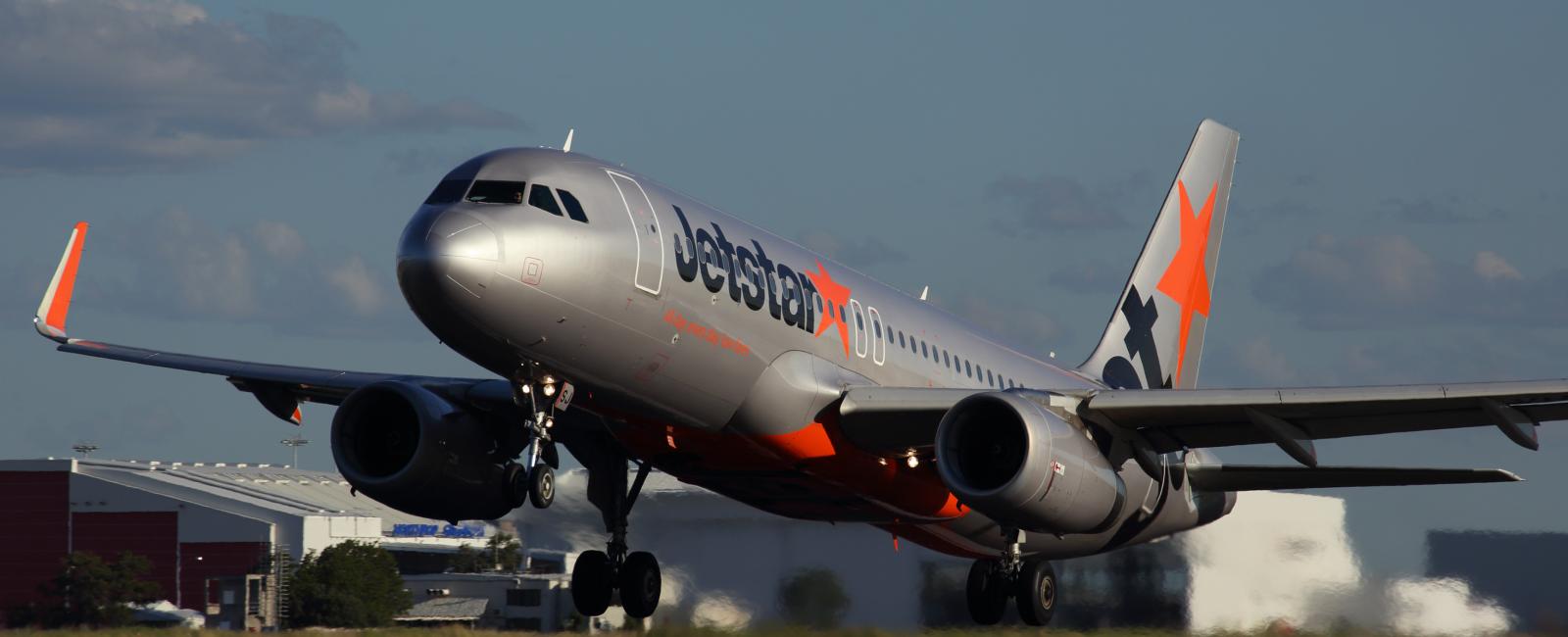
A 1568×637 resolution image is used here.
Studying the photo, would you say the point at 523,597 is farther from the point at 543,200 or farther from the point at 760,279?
the point at 543,200

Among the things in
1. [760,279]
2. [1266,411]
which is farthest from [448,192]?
[1266,411]

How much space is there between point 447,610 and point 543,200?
1180 inches

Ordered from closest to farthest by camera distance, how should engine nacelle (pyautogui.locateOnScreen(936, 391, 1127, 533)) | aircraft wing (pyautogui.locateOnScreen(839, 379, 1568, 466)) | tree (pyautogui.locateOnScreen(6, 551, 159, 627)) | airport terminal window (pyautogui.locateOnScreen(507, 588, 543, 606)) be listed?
engine nacelle (pyautogui.locateOnScreen(936, 391, 1127, 533)), aircraft wing (pyautogui.locateOnScreen(839, 379, 1568, 466)), airport terminal window (pyautogui.locateOnScreen(507, 588, 543, 606)), tree (pyautogui.locateOnScreen(6, 551, 159, 627))

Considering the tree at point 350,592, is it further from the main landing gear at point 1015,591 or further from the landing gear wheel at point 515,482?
the landing gear wheel at point 515,482

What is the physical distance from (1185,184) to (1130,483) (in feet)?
38.7

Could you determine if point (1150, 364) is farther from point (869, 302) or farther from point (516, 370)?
point (516, 370)

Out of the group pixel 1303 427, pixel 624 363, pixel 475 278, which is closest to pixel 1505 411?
pixel 1303 427

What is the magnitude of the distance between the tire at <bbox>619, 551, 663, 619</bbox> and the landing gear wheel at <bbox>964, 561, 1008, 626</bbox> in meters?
4.58

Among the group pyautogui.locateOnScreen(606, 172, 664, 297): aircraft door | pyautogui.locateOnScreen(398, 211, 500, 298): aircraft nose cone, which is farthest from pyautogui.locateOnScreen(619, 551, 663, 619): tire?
pyautogui.locateOnScreen(398, 211, 500, 298): aircraft nose cone

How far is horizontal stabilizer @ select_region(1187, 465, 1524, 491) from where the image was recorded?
2698 centimetres

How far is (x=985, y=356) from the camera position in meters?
29.3

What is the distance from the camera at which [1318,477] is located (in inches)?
1114

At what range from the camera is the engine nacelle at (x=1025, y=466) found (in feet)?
75.0

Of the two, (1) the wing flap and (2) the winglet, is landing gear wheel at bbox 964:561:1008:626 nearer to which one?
(1) the wing flap
